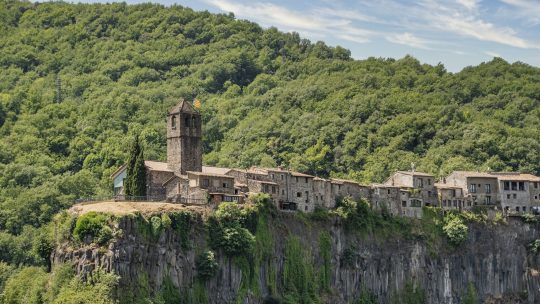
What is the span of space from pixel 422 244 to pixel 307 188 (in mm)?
17200

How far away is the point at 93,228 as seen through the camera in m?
82.9

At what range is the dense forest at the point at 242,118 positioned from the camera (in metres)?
137

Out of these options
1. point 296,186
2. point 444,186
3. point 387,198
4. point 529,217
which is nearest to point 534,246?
point 529,217

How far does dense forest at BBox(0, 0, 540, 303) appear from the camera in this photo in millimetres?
137250

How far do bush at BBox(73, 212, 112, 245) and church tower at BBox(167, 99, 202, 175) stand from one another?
63.0ft

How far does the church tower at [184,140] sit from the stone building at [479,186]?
3451 centimetres

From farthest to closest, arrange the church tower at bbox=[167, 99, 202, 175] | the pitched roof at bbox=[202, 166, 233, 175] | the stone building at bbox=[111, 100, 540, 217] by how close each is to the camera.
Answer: the pitched roof at bbox=[202, 166, 233, 175], the church tower at bbox=[167, 99, 202, 175], the stone building at bbox=[111, 100, 540, 217]

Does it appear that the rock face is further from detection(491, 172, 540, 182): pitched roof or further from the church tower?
the church tower

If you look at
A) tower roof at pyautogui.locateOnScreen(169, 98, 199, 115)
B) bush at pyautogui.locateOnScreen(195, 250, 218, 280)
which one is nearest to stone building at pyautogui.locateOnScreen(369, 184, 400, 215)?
tower roof at pyautogui.locateOnScreen(169, 98, 199, 115)

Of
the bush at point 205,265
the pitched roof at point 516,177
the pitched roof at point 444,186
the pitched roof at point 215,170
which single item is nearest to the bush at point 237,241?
the bush at point 205,265

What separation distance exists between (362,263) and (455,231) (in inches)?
544

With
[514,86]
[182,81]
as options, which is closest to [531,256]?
[514,86]

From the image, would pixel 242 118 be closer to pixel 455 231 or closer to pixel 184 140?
pixel 455 231

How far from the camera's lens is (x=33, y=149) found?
146375 millimetres
